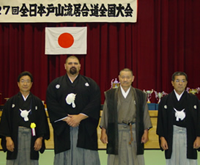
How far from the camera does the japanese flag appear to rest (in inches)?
318

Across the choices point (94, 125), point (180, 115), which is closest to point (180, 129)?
point (180, 115)

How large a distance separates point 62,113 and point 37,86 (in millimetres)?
4984

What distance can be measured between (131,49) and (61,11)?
2309 mm

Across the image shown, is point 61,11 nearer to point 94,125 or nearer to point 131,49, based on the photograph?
point 131,49

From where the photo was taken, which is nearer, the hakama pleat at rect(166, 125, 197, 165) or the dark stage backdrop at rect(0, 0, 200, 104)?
the hakama pleat at rect(166, 125, 197, 165)

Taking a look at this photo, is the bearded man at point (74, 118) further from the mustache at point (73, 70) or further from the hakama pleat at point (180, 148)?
the hakama pleat at point (180, 148)

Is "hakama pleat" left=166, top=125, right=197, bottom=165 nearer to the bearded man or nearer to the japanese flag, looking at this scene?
the bearded man

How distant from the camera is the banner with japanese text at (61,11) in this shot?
790 centimetres

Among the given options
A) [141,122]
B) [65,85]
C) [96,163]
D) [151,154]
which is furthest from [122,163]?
[151,154]

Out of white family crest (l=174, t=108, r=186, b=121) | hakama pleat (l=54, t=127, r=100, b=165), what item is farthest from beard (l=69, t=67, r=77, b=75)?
white family crest (l=174, t=108, r=186, b=121)

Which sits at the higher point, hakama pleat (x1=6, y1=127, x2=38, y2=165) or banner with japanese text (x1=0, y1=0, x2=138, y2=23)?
banner with japanese text (x1=0, y1=0, x2=138, y2=23)

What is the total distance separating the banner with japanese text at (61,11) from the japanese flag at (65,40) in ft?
0.97

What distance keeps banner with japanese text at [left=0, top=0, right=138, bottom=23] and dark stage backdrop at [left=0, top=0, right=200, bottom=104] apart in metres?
0.34

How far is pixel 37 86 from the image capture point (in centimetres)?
845
